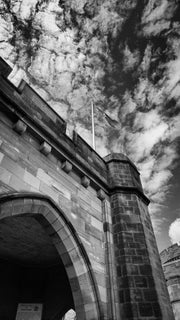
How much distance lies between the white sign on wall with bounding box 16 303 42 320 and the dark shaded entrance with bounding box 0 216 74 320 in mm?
111

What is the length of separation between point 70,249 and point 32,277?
14.5 ft

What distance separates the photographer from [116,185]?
20.1ft

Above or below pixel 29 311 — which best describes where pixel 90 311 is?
below

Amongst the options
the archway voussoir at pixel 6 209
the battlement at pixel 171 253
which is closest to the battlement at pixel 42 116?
the archway voussoir at pixel 6 209

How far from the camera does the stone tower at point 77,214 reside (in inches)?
156

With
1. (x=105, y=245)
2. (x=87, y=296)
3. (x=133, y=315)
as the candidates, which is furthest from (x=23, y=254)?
(x=133, y=315)

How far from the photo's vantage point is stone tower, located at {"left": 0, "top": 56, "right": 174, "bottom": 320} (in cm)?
396

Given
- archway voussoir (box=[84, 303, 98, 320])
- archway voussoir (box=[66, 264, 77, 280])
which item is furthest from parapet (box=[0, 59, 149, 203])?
archway voussoir (box=[84, 303, 98, 320])

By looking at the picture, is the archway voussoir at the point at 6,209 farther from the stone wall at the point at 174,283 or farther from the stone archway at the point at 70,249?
the stone wall at the point at 174,283

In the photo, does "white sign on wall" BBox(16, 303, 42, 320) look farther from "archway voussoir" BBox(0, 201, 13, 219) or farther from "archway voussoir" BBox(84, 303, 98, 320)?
"archway voussoir" BBox(0, 201, 13, 219)

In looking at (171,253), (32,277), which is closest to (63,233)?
(32,277)

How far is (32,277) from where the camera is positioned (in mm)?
7672

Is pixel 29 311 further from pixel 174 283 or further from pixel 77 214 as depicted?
pixel 174 283

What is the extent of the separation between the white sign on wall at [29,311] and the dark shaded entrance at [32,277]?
111mm
